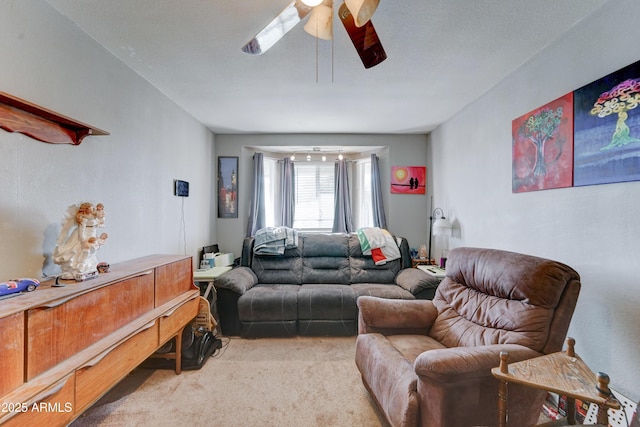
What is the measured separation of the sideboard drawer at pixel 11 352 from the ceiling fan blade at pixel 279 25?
5.06 ft

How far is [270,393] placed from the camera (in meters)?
1.97

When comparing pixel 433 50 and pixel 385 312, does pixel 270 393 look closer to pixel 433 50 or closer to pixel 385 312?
pixel 385 312

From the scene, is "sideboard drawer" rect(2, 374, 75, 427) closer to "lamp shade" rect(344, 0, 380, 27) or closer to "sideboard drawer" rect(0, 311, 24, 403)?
"sideboard drawer" rect(0, 311, 24, 403)

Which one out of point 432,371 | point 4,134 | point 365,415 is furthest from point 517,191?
point 4,134

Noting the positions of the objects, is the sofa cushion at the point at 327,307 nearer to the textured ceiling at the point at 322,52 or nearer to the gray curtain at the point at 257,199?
the gray curtain at the point at 257,199

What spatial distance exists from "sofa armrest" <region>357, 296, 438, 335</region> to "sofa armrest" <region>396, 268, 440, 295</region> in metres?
0.82

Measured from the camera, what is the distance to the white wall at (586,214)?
139 cm

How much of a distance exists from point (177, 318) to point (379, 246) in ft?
7.94

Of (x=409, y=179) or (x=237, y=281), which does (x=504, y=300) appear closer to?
(x=237, y=281)

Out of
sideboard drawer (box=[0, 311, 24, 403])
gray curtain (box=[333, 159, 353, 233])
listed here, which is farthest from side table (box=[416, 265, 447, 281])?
sideboard drawer (box=[0, 311, 24, 403])

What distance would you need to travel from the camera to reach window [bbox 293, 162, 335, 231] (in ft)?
14.9

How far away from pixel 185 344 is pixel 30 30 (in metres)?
2.37

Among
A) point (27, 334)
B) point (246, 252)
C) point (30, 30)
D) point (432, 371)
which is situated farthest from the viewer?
point (246, 252)

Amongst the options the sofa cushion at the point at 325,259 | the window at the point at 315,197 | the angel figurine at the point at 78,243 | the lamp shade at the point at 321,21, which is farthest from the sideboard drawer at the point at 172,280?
the window at the point at 315,197
